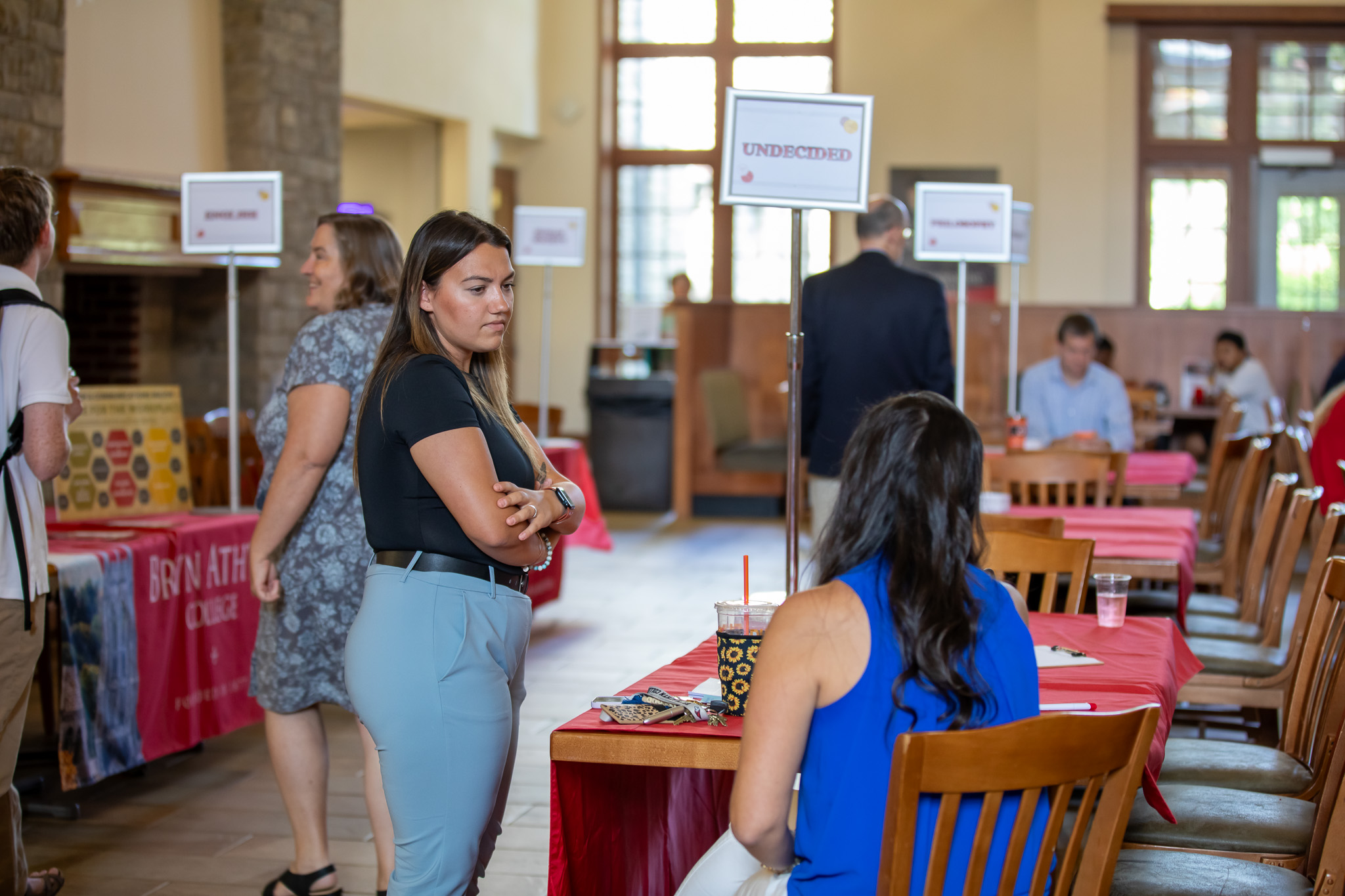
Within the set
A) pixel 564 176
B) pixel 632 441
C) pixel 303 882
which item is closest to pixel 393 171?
pixel 564 176

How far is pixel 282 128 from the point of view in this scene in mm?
7918

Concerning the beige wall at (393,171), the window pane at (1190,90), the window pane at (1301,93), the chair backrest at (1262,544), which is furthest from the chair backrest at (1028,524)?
the window pane at (1301,93)

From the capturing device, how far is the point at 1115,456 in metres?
4.96

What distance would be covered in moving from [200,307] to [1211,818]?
702 cm

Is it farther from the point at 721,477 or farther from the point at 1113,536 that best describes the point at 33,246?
the point at 721,477

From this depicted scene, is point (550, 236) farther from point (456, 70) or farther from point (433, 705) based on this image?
point (433, 705)

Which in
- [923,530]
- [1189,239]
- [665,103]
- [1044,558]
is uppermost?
[665,103]

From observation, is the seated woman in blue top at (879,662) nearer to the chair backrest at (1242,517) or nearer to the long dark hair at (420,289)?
the long dark hair at (420,289)

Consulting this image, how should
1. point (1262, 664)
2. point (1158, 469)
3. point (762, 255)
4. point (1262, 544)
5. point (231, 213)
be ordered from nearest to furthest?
1. point (1262, 664)
2. point (1262, 544)
3. point (231, 213)
4. point (1158, 469)
5. point (762, 255)

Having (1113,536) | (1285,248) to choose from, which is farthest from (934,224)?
(1285,248)

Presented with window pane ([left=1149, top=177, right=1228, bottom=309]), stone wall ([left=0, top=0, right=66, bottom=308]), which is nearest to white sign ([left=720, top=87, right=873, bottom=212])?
stone wall ([left=0, top=0, right=66, bottom=308])

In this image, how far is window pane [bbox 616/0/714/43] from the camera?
13664mm

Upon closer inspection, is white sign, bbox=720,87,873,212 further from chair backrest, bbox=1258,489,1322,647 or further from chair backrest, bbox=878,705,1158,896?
chair backrest, bbox=878,705,1158,896

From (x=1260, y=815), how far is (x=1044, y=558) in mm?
782
